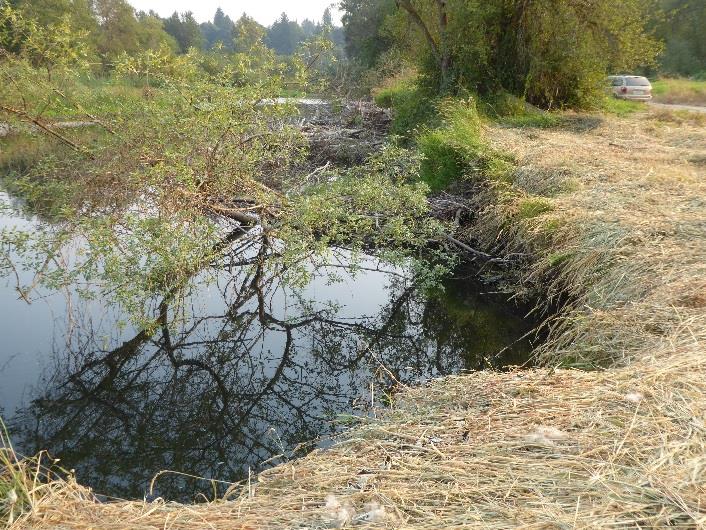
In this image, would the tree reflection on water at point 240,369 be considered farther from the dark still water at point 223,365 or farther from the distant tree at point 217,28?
the distant tree at point 217,28

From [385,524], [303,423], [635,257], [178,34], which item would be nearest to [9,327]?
[303,423]

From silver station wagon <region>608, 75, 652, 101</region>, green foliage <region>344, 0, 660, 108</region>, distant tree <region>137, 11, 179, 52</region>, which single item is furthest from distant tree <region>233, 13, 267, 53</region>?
distant tree <region>137, 11, 179, 52</region>

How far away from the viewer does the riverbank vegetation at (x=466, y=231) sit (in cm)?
251

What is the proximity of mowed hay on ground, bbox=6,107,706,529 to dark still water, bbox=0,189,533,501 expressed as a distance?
991 mm

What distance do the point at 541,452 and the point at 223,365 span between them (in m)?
3.73

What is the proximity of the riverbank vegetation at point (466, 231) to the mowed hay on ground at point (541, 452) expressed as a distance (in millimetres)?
12

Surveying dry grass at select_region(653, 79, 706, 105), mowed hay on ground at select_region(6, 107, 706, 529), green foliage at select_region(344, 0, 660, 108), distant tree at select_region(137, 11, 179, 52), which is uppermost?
distant tree at select_region(137, 11, 179, 52)

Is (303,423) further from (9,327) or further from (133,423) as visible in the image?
(9,327)

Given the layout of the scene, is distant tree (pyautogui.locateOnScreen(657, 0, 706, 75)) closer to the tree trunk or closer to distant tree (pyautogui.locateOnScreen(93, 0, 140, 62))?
the tree trunk

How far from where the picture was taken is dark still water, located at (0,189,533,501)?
4.45m

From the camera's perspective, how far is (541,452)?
2.68 meters

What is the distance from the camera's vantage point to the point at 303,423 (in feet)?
15.9

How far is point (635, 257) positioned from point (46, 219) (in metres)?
7.50

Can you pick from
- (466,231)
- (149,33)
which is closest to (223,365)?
(466,231)
